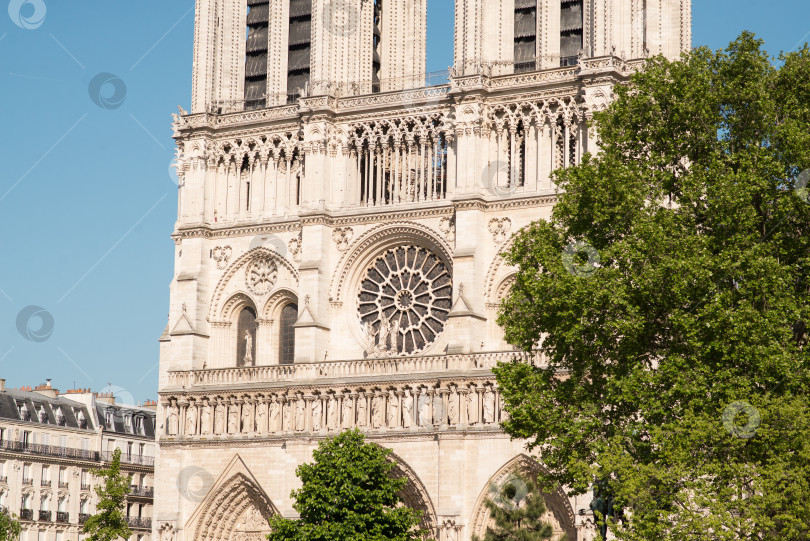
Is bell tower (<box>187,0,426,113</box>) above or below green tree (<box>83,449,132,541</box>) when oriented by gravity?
above

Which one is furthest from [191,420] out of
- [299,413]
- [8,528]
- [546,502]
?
[546,502]

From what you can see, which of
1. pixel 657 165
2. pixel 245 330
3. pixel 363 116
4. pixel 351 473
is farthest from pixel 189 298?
pixel 657 165

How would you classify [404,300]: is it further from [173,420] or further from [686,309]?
[686,309]

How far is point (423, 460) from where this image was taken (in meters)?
44.6

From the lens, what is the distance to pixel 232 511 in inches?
1898

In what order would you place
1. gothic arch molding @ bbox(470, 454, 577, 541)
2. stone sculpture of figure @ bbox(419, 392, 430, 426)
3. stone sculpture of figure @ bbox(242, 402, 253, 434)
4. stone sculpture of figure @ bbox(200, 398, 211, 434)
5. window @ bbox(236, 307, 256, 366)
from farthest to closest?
window @ bbox(236, 307, 256, 366), stone sculpture of figure @ bbox(200, 398, 211, 434), stone sculpture of figure @ bbox(242, 402, 253, 434), stone sculpture of figure @ bbox(419, 392, 430, 426), gothic arch molding @ bbox(470, 454, 577, 541)

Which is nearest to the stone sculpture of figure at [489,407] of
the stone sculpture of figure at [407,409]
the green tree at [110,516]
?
the stone sculpture of figure at [407,409]

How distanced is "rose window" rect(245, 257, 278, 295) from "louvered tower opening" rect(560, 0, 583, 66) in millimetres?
11534

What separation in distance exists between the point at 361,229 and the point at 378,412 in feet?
20.5

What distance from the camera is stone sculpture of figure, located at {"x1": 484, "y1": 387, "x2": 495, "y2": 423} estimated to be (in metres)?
43.8

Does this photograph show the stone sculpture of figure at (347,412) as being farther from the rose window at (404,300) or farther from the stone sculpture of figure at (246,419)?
the stone sculpture of figure at (246,419)

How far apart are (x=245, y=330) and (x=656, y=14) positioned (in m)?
16.8

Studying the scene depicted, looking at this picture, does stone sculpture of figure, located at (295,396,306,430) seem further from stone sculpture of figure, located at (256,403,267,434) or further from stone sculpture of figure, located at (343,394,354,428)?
stone sculpture of figure, located at (343,394,354,428)

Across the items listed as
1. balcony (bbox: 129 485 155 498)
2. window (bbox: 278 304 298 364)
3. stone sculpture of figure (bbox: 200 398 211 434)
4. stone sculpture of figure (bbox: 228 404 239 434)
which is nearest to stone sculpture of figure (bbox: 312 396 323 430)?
stone sculpture of figure (bbox: 228 404 239 434)
